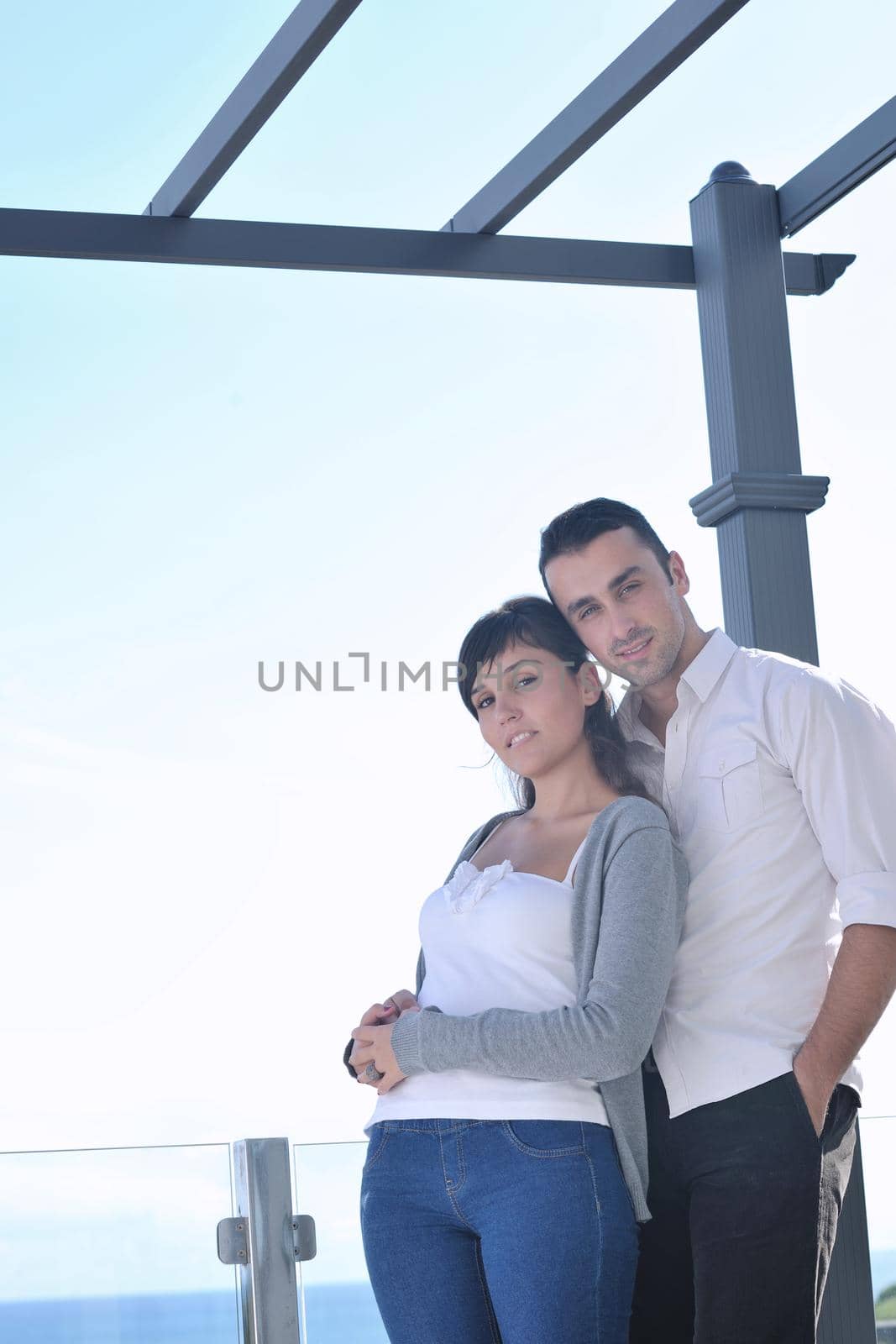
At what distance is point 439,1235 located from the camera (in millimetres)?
2094

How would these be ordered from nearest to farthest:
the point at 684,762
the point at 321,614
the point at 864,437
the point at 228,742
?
the point at 684,762, the point at 864,437, the point at 321,614, the point at 228,742

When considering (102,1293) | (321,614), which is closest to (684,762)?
(102,1293)

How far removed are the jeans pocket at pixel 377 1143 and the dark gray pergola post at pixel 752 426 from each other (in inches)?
41.5

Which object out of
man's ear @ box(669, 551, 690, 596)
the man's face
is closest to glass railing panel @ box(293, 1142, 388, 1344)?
the man's face

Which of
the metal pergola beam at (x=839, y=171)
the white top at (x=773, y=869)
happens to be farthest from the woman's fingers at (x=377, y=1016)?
the metal pergola beam at (x=839, y=171)

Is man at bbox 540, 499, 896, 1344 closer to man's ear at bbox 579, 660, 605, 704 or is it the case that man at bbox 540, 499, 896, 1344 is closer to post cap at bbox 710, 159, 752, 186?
man's ear at bbox 579, 660, 605, 704

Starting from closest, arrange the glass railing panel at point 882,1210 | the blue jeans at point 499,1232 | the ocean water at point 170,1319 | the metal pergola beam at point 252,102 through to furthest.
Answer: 1. the blue jeans at point 499,1232
2. the metal pergola beam at point 252,102
3. the ocean water at point 170,1319
4. the glass railing panel at point 882,1210

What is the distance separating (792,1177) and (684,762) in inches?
23.7

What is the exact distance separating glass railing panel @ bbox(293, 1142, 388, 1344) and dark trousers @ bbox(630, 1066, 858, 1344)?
0.86m

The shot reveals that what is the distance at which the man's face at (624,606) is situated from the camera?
2.49m

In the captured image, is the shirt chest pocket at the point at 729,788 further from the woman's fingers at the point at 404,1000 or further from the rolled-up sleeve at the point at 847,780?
the woman's fingers at the point at 404,1000

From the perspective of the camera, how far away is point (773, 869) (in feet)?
7.47

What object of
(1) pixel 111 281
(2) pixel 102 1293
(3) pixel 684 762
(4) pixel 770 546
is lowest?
(2) pixel 102 1293

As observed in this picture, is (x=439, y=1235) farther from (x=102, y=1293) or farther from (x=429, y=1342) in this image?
(x=102, y=1293)
